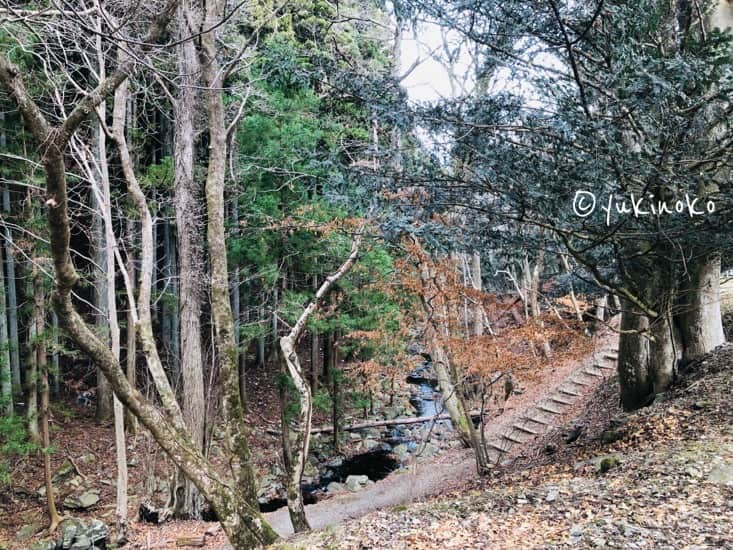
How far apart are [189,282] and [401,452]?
22.4 ft

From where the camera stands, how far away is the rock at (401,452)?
36.2ft

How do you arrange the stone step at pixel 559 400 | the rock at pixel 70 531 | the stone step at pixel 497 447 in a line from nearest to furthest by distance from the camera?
the rock at pixel 70 531 < the stone step at pixel 497 447 < the stone step at pixel 559 400

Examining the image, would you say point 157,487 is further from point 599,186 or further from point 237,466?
point 599,186

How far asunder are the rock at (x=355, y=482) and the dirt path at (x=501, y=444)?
46 centimetres

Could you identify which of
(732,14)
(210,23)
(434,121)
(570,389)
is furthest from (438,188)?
(570,389)

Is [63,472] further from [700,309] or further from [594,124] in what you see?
[700,309]

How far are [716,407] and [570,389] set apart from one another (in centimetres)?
564

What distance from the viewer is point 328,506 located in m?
7.88

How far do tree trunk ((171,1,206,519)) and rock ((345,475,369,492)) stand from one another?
3.05 metres

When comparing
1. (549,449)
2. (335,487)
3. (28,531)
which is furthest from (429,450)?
(28,531)

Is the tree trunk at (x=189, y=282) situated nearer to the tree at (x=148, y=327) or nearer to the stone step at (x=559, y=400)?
the tree at (x=148, y=327)

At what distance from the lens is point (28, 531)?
669 cm

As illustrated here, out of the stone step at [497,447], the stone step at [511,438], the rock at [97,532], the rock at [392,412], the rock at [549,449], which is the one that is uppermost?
the rock at [549,449]

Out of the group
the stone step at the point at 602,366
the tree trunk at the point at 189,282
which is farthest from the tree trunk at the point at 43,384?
the stone step at the point at 602,366
